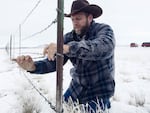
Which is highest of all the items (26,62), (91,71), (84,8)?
(84,8)

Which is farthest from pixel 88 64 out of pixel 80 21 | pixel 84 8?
pixel 84 8

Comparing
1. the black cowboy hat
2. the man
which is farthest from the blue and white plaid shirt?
the black cowboy hat

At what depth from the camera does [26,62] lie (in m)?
3.18

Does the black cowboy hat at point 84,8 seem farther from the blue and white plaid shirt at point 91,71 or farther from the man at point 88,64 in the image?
the blue and white plaid shirt at point 91,71

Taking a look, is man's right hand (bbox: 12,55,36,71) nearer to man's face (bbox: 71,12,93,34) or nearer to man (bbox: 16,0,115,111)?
man (bbox: 16,0,115,111)

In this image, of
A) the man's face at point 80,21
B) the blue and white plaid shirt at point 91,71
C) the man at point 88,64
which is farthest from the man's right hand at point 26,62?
the man's face at point 80,21

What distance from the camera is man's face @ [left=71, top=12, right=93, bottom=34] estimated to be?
330 cm

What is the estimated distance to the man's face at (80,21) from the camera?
10.8 feet

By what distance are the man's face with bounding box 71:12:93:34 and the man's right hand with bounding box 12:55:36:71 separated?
59cm

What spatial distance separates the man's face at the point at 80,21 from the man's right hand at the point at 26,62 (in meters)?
0.59

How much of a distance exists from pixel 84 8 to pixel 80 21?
143 mm

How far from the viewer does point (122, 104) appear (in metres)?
4.51

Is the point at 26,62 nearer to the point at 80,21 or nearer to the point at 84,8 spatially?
the point at 80,21

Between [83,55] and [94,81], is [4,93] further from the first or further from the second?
[83,55]
